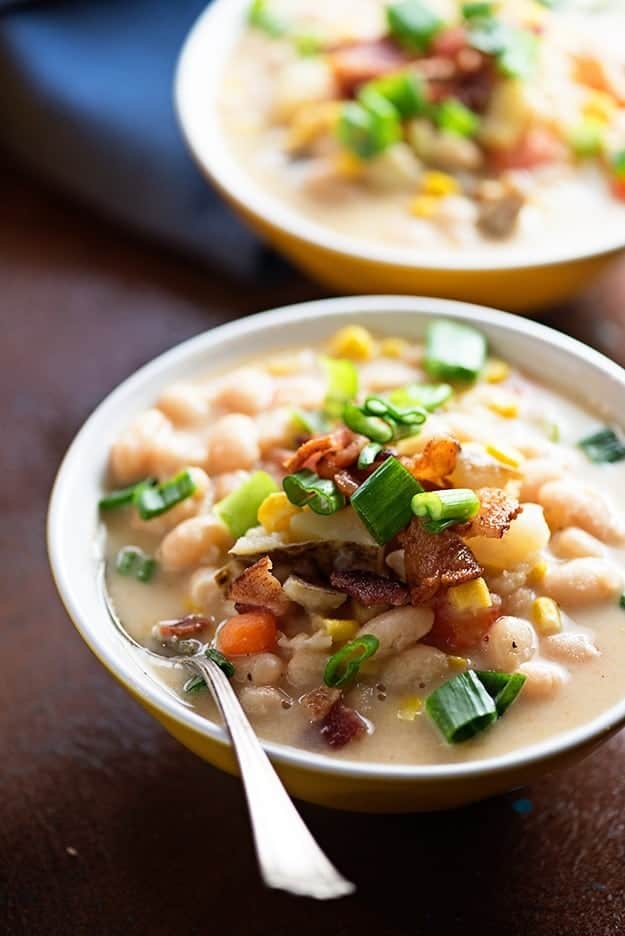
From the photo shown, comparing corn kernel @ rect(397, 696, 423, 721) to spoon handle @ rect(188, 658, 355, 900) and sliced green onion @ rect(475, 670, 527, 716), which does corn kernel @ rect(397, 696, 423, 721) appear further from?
spoon handle @ rect(188, 658, 355, 900)

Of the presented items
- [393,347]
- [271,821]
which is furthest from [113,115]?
[271,821]

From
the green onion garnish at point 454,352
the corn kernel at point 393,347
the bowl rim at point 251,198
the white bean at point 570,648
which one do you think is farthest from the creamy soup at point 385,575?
the bowl rim at point 251,198

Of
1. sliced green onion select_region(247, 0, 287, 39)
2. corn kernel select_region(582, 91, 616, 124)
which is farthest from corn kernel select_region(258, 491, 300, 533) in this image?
sliced green onion select_region(247, 0, 287, 39)

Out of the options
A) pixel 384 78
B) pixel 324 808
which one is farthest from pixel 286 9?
pixel 324 808

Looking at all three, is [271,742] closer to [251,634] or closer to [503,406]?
[251,634]

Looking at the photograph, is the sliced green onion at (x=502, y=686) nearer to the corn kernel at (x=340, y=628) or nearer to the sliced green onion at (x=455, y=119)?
the corn kernel at (x=340, y=628)
